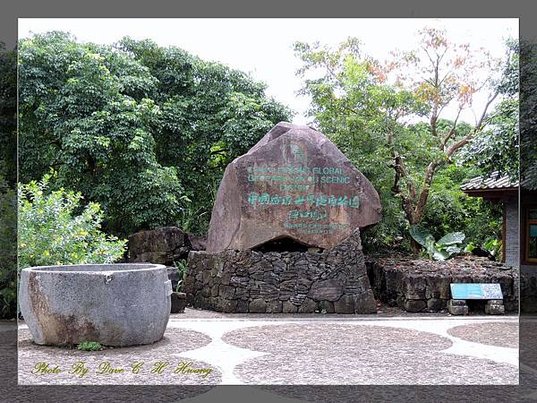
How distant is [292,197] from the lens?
11.6 m

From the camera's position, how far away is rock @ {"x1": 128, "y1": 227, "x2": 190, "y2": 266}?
14453mm

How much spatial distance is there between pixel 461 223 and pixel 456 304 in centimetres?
589

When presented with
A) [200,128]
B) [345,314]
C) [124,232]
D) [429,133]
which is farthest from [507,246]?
[124,232]

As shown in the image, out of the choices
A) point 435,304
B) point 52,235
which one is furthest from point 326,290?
point 52,235

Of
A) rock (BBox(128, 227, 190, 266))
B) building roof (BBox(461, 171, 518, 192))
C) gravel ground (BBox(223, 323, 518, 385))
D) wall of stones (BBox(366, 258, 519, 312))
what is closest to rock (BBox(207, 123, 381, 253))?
wall of stones (BBox(366, 258, 519, 312))

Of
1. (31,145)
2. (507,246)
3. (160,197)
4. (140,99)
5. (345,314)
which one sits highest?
(140,99)

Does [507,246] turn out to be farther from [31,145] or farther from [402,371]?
[31,145]

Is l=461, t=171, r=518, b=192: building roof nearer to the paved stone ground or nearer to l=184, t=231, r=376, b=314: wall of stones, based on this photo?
l=184, t=231, r=376, b=314: wall of stones

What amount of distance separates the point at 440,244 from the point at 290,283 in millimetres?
4438

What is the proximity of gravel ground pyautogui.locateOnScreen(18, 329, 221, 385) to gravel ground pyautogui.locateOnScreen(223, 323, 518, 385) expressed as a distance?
0.52 m

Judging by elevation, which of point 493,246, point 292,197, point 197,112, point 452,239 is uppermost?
point 197,112

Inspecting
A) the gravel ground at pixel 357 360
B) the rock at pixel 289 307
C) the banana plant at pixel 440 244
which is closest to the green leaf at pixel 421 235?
the banana plant at pixel 440 244

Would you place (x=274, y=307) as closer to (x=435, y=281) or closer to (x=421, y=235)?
(x=435, y=281)

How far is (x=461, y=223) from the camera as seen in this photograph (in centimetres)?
1664
